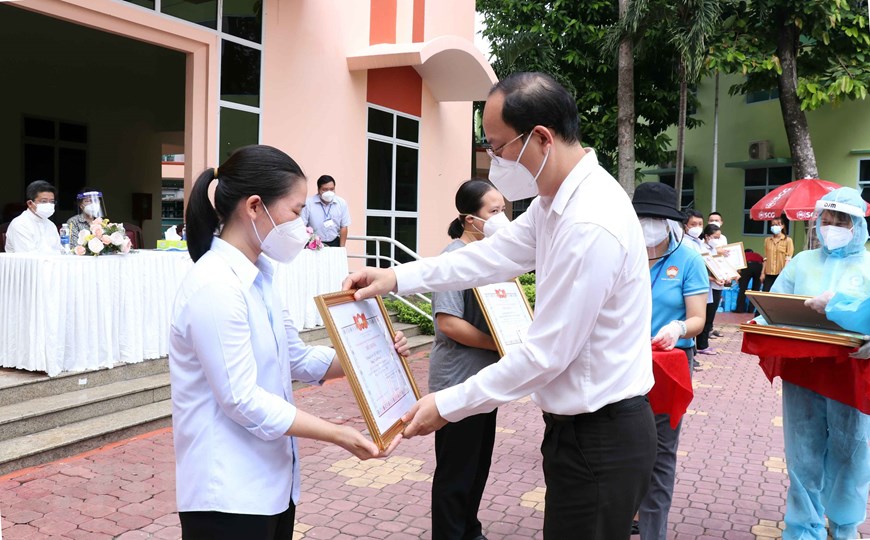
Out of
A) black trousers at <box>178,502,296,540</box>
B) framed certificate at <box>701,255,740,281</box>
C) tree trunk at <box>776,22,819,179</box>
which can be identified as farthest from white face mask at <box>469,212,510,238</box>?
tree trunk at <box>776,22,819,179</box>

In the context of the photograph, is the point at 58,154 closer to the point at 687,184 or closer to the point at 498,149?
the point at 498,149

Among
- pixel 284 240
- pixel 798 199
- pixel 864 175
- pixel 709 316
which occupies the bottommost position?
pixel 709 316

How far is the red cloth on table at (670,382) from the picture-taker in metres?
3.08

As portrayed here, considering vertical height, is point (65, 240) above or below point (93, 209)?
below

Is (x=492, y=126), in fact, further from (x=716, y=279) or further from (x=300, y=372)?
(x=716, y=279)

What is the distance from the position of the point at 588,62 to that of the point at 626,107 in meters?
3.00

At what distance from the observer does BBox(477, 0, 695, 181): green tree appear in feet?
59.8

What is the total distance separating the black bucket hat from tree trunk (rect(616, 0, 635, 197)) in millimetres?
12492

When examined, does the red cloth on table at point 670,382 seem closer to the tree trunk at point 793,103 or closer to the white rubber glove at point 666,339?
the white rubber glove at point 666,339

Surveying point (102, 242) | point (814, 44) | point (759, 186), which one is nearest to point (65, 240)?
point (102, 242)

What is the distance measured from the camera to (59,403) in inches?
210

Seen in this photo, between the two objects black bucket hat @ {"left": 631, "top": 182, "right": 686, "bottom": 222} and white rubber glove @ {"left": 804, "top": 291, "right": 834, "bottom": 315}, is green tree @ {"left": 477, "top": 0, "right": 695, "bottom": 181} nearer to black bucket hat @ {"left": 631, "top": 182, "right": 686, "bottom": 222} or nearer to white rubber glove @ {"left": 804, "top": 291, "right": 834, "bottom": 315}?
black bucket hat @ {"left": 631, "top": 182, "right": 686, "bottom": 222}

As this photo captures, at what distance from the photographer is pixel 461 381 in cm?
350

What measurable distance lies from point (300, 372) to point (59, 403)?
3.80 meters
